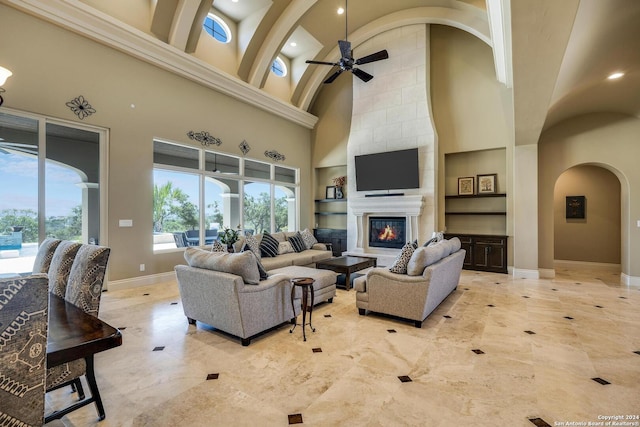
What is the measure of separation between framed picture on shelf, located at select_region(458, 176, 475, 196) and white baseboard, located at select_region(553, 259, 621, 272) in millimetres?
2952

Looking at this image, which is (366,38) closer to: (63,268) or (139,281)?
(139,281)

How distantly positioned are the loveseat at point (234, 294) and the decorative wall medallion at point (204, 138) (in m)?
3.65

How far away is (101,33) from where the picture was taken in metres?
4.91

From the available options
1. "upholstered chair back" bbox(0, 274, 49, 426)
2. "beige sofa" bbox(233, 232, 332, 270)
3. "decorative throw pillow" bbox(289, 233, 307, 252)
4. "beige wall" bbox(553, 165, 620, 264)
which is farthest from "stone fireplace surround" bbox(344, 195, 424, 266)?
"upholstered chair back" bbox(0, 274, 49, 426)

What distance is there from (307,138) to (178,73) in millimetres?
4360

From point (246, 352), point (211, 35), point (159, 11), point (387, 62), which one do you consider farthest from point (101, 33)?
point (387, 62)

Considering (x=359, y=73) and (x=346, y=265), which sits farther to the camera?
(x=359, y=73)

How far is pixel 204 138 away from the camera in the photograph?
663 centimetres

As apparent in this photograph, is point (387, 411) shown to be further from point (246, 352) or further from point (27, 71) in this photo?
point (27, 71)

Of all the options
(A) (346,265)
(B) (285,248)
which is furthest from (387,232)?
(A) (346,265)

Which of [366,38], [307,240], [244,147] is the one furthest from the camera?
[366,38]

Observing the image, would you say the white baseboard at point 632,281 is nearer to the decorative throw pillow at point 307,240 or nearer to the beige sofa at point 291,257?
the beige sofa at point 291,257

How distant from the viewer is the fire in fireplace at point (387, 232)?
25.2ft

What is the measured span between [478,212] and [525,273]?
5.20 ft
